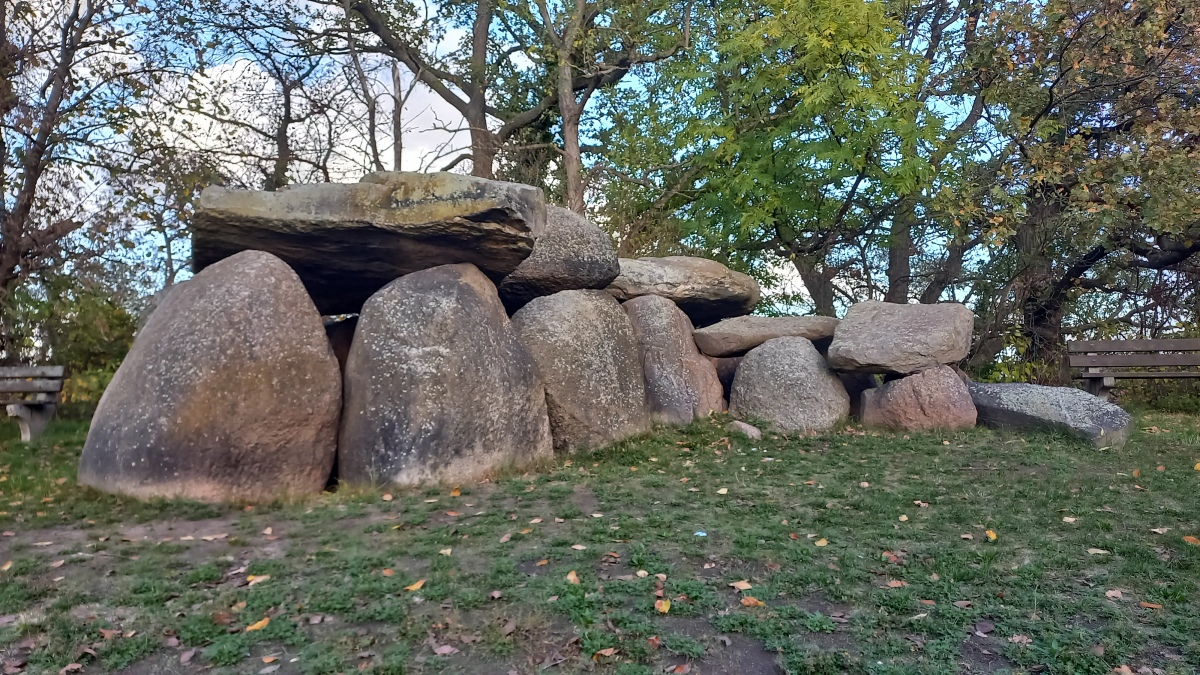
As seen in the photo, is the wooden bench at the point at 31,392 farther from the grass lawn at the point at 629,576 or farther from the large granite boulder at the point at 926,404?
the large granite boulder at the point at 926,404

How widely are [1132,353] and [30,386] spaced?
13601 mm

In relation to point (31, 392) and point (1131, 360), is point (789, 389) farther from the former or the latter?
point (31, 392)

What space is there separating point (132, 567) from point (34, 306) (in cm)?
839

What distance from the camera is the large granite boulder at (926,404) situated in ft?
32.0

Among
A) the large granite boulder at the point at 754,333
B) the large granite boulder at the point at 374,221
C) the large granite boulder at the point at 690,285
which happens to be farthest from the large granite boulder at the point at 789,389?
the large granite boulder at the point at 374,221

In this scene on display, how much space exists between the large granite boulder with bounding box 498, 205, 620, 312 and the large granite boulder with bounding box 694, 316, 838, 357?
1.75m

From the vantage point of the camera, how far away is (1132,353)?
11.8 metres

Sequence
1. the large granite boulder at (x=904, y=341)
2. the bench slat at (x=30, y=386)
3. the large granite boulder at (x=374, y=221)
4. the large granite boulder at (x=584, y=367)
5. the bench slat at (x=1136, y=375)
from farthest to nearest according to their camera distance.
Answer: the bench slat at (x=1136, y=375) < the bench slat at (x=30, y=386) < the large granite boulder at (x=904, y=341) < the large granite boulder at (x=584, y=367) < the large granite boulder at (x=374, y=221)

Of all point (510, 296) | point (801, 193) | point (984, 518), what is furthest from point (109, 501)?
point (801, 193)

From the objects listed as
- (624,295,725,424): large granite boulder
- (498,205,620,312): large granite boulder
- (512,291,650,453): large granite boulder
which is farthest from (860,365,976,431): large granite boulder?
(498,205,620,312): large granite boulder

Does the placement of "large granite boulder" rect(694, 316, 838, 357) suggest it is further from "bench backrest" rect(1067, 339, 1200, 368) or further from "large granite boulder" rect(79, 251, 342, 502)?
"large granite boulder" rect(79, 251, 342, 502)

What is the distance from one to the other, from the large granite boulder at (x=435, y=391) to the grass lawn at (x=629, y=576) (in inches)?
12.9

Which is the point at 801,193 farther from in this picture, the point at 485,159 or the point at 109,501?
the point at 109,501

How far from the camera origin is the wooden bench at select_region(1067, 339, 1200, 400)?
11625mm
